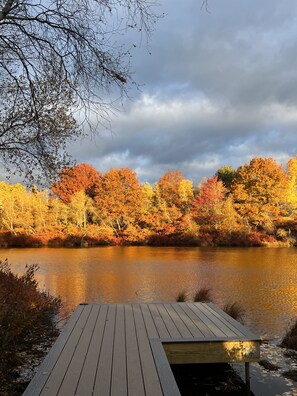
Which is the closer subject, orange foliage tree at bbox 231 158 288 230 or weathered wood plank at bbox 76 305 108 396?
weathered wood plank at bbox 76 305 108 396

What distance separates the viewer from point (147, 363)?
3.60 meters

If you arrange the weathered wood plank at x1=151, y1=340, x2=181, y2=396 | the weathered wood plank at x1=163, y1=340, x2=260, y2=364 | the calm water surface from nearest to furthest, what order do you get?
the weathered wood plank at x1=151, y1=340, x2=181, y2=396 → the weathered wood plank at x1=163, y1=340, x2=260, y2=364 → the calm water surface

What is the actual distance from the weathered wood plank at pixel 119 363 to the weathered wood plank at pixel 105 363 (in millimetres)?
40

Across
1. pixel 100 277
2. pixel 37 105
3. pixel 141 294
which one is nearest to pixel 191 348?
pixel 37 105

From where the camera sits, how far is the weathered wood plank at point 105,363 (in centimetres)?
309

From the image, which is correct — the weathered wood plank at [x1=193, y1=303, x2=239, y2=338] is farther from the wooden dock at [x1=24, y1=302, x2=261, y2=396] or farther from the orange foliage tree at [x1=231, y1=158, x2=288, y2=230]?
the orange foliage tree at [x1=231, y1=158, x2=288, y2=230]

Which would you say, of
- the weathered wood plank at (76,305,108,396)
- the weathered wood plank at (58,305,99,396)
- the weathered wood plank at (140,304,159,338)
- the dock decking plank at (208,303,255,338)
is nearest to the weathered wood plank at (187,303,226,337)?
the dock decking plank at (208,303,255,338)

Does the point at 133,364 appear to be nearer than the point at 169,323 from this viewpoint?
Yes

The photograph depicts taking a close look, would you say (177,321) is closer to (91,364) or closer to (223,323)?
(223,323)

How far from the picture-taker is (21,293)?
26.1 ft

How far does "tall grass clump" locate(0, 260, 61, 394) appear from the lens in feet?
16.8

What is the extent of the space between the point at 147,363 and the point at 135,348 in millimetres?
482

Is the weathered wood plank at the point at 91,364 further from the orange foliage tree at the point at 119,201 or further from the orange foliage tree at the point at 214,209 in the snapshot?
the orange foliage tree at the point at 119,201

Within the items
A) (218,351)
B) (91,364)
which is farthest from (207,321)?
(91,364)
